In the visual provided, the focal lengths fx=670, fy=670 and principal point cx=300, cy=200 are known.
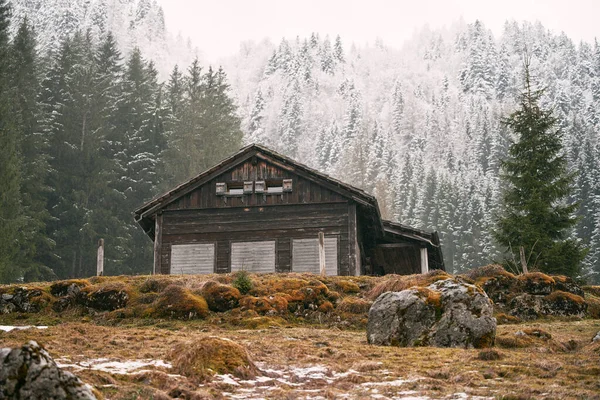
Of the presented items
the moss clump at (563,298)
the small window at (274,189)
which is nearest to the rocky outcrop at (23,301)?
the small window at (274,189)

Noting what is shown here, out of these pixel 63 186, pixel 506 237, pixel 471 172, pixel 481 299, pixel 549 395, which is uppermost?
pixel 471 172

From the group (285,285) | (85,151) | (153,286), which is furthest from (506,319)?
(85,151)

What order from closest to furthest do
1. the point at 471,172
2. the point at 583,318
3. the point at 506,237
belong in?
the point at 583,318
the point at 506,237
the point at 471,172

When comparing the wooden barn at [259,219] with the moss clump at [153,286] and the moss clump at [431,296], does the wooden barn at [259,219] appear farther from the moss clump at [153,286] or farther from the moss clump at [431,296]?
Result: the moss clump at [431,296]

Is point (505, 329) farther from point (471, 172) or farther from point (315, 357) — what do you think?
point (471, 172)

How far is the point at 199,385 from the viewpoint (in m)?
9.03

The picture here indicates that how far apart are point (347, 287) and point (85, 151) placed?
4138cm

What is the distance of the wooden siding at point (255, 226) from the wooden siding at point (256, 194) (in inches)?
9.3

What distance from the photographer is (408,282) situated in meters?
17.3

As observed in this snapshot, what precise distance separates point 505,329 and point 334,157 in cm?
16452

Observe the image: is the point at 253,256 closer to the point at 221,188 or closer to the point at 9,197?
the point at 221,188

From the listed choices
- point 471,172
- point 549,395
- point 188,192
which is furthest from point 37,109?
point 471,172

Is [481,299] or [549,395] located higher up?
[481,299]

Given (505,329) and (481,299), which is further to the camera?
(505,329)
